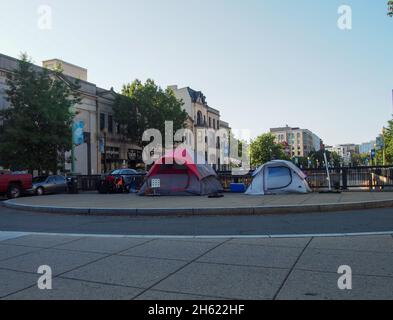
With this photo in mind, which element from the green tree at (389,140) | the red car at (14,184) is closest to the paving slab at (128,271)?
the red car at (14,184)

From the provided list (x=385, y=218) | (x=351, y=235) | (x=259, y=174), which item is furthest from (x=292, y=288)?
(x=259, y=174)

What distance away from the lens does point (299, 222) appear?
364 inches

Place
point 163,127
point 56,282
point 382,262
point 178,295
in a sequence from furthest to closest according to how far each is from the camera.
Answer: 1. point 163,127
2. point 382,262
3. point 56,282
4. point 178,295

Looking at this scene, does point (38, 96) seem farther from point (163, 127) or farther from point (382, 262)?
point (382, 262)

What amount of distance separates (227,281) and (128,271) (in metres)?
1.37

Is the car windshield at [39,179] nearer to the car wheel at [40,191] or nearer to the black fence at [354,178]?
the car wheel at [40,191]

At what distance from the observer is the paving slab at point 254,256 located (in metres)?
5.36

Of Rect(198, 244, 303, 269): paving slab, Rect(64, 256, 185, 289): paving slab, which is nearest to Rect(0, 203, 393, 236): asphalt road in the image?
Rect(198, 244, 303, 269): paving slab

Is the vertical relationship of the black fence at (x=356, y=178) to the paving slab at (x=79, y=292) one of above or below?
above

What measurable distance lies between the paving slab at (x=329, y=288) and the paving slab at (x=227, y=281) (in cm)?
16

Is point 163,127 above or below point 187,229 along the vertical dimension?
Result: above

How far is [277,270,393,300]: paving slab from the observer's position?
3957mm

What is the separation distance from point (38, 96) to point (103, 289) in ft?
78.7

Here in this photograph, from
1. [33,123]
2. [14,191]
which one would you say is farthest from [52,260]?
[33,123]
